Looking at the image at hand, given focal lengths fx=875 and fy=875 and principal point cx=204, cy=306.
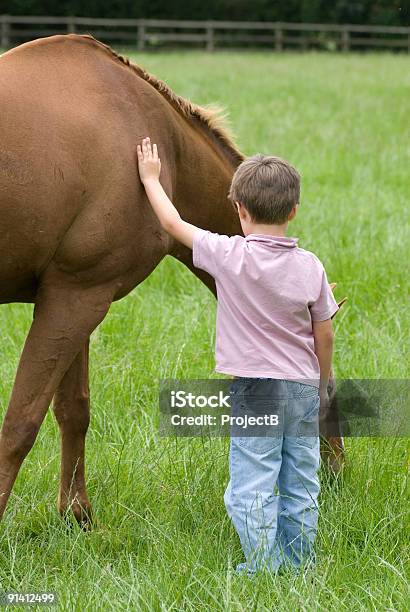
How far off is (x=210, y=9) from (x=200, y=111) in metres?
34.3

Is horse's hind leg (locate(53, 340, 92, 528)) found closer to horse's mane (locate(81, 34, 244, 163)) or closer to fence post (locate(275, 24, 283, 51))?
horse's mane (locate(81, 34, 244, 163))

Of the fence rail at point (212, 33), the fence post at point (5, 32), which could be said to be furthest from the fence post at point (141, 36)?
the fence post at point (5, 32)

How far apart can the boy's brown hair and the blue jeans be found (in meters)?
0.50

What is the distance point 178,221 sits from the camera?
2.67 metres

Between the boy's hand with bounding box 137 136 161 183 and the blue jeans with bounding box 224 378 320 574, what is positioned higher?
the boy's hand with bounding box 137 136 161 183

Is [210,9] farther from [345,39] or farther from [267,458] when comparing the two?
[267,458]

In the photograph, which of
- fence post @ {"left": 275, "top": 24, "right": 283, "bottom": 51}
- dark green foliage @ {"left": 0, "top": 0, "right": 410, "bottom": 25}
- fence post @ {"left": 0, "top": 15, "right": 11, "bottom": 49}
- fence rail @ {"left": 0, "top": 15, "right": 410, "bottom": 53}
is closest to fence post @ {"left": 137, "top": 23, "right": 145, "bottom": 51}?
fence rail @ {"left": 0, "top": 15, "right": 410, "bottom": 53}

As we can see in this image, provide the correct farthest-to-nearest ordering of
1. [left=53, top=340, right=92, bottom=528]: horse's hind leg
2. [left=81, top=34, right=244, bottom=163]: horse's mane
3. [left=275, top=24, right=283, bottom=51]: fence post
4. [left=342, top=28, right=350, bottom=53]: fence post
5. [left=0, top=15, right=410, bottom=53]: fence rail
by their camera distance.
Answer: [left=275, top=24, right=283, bottom=51]: fence post → [left=342, top=28, right=350, bottom=53]: fence post → [left=0, top=15, right=410, bottom=53]: fence rail → [left=53, top=340, right=92, bottom=528]: horse's hind leg → [left=81, top=34, right=244, bottom=163]: horse's mane

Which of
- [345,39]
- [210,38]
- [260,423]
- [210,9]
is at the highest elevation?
[210,9]

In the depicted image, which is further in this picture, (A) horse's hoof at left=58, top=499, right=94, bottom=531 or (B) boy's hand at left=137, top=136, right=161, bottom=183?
(A) horse's hoof at left=58, top=499, right=94, bottom=531

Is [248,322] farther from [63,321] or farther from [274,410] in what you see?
[63,321]

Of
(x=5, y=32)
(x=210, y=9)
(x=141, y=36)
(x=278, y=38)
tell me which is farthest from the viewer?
(x=210, y=9)

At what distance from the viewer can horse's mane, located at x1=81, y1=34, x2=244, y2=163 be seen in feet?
10.0

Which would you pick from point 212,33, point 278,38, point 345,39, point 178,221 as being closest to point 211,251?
point 178,221
